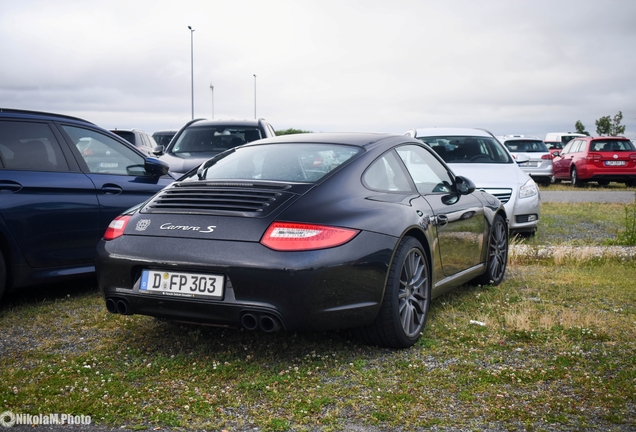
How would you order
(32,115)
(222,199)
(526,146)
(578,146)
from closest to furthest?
(222,199), (32,115), (578,146), (526,146)

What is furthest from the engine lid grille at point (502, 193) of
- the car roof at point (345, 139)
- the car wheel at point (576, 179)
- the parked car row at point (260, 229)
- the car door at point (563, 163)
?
the car door at point (563, 163)

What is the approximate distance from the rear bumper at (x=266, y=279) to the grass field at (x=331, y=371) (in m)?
0.34

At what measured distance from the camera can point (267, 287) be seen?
395 centimetres

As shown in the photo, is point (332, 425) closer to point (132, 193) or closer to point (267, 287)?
point (267, 287)

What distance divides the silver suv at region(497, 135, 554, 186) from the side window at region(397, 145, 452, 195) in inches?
712

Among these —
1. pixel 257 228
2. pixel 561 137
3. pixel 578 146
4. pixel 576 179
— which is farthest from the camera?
pixel 561 137

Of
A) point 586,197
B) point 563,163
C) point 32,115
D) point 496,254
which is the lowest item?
point 586,197

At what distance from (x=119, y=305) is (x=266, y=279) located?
104 cm

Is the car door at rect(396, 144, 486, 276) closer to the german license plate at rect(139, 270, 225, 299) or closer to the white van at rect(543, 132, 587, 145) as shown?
the german license plate at rect(139, 270, 225, 299)

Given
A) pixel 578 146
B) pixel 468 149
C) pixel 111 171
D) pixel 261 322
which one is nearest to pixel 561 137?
pixel 578 146

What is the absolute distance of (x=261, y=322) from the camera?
402 cm

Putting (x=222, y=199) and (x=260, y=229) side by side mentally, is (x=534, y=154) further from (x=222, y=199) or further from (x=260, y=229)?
(x=260, y=229)

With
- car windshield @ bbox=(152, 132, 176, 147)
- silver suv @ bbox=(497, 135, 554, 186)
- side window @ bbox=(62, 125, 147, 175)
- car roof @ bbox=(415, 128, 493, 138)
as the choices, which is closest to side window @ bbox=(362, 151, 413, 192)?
side window @ bbox=(62, 125, 147, 175)

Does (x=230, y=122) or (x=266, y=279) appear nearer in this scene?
(x=266, y=279)
